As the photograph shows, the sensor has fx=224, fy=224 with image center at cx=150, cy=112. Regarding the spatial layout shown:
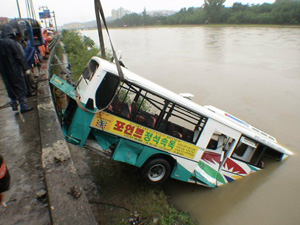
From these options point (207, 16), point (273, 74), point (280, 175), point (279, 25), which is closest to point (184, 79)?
point (273, 74)

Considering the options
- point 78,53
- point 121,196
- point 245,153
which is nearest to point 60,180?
point 121,196

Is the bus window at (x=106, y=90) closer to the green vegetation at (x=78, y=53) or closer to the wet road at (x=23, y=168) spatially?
the wet road at (x=23, y=168)

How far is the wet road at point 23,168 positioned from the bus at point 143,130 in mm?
651

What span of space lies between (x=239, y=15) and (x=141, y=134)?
233 feet

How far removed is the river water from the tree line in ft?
109

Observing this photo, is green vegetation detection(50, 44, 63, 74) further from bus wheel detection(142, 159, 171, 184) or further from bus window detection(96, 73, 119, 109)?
bus wheel detection(142, 159, 171, 184)

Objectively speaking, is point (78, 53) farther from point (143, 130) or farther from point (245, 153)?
point (245, 153)

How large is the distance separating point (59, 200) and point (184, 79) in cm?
1422

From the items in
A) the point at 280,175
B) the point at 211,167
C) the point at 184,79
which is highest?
the point at 211,167

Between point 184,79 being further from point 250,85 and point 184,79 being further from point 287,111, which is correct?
point 287,111

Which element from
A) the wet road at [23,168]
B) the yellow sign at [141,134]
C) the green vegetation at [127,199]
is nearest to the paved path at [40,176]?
the wet road at [23,168]

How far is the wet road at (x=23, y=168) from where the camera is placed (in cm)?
258

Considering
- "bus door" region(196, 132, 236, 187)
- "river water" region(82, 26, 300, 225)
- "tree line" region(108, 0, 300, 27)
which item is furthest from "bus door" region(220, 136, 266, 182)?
"tree line" region(108, 0, 300, 27)

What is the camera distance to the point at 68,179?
9.34 feet
